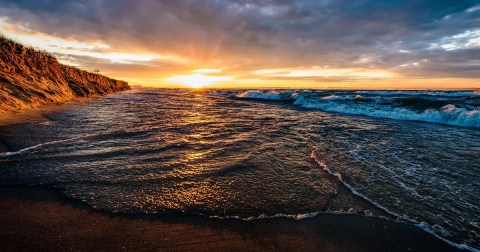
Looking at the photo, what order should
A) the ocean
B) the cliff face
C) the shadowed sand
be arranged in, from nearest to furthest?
the shadowed sand < the ocean < the cliff face

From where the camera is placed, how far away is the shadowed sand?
317cm

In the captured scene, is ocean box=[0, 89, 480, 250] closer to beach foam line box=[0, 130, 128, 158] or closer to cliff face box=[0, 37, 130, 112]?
beach foam line box=[0, 130, 128, 158]

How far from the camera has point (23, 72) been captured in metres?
15.9

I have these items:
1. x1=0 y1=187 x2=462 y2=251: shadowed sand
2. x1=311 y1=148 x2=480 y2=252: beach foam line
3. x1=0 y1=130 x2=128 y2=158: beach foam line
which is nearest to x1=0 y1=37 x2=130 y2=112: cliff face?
x1=0 y1=130 x2=128 y2=158: beach foam line

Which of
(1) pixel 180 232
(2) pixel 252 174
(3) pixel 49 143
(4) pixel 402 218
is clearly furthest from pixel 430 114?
(3) pixel 49 143

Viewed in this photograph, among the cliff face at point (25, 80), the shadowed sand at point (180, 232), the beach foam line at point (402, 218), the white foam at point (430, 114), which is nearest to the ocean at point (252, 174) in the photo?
the beach foam line at point (402, 218)

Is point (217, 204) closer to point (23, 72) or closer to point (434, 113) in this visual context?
point (23, 72)

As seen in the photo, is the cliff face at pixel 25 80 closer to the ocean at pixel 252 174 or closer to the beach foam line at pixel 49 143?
the ocean at pixel 252 174

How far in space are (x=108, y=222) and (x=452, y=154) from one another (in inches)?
368

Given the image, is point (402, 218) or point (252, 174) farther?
point (252, 174)

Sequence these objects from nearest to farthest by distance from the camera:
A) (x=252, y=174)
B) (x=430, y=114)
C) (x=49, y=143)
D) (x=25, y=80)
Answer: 1. (x=252, y=174)
2. (x=49, y=143)
3. (x=25, y=80)
4. (x=430, y=114)

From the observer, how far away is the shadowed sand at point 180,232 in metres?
3.17

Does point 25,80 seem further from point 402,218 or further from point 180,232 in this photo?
point 402,218

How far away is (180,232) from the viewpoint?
138 inches
